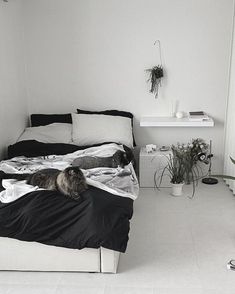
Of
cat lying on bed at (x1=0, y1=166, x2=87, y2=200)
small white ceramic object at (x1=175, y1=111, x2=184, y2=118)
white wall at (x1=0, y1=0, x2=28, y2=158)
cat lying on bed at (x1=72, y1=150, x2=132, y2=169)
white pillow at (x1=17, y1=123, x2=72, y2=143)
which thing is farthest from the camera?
small white ceramic object at (x1=175, y1=111, x2=184, y2=118)

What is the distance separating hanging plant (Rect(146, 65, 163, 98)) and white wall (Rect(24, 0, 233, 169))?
0.07 metres

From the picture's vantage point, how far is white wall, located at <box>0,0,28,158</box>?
3945mm

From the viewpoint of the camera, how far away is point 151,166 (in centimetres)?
441

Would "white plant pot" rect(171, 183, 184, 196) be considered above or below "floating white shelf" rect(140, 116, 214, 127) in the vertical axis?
below

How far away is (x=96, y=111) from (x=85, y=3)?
128cm

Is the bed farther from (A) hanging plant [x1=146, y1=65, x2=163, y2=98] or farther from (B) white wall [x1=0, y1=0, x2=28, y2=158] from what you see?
(A) hanging plant [x1=146, y1=65, x2=163, y2=98]

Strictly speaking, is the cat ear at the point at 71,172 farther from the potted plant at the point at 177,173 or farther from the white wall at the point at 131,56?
the white wall at the point at 131,56

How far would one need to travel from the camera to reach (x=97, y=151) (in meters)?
3.87

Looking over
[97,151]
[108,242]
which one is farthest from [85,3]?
[108,242]

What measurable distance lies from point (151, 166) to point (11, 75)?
1882 millimetres

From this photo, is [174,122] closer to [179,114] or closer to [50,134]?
[179,114]

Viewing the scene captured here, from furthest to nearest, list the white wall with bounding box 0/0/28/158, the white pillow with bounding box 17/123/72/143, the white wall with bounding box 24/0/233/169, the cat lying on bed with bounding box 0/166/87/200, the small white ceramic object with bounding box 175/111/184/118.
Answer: the small white ceramic object with bounding box 175/111/184/118 < the white wall with bounding box 24/0/233/169 < the white pillow with bounding box 17/123/72/143 < the white wall with bounding box 0/0/28/158 < the cat lying on bed with bounding box 0/166/87/200

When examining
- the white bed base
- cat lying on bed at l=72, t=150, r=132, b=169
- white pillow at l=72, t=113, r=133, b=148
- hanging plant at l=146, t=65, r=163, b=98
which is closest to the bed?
the white bed base

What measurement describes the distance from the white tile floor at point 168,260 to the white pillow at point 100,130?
2.82 feet
